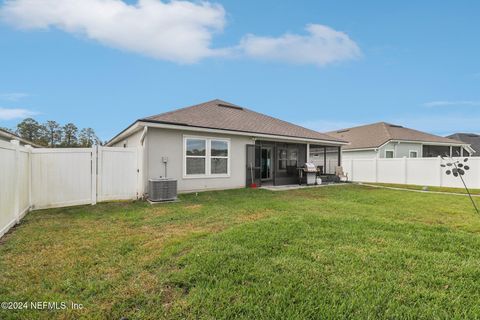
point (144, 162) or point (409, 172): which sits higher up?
point (144, 162)

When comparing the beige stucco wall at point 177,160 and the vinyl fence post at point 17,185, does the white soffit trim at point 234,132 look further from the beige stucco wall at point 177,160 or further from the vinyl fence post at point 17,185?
the vinyl fence post at point 17,185

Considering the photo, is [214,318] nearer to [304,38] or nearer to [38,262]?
[38,262]

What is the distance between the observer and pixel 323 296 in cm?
Result: 245

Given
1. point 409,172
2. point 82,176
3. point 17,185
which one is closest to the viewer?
point 17,185

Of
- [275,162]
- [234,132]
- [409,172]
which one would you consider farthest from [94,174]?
[409,172]

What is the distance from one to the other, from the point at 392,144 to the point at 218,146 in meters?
15.5

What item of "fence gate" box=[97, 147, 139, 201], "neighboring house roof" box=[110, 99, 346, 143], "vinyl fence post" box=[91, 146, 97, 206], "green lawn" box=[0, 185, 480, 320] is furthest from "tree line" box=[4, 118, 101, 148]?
"green lawn" box=[0, 185, 480, 320]

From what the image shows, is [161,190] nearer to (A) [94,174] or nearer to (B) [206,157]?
(A) [94,174]

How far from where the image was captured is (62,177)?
23.5 ft

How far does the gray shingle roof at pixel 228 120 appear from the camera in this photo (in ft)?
33.6

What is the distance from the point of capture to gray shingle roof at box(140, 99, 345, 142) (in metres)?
10.2

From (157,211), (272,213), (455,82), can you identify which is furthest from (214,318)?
(455,82)

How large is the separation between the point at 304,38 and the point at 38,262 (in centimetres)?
1318

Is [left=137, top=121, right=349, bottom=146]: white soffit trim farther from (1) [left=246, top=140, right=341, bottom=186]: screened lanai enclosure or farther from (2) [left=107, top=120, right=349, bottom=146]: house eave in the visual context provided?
(1) [left=246, top=140, right=341, bottom=186]: screened lanai enclosure
